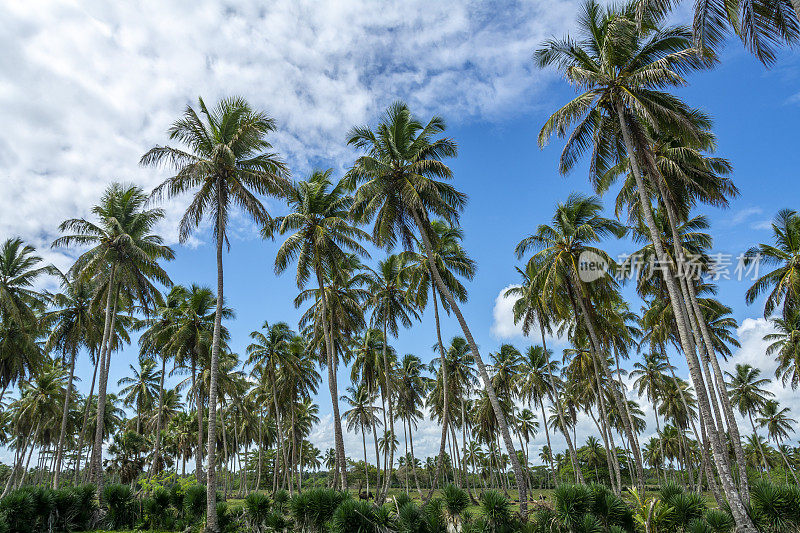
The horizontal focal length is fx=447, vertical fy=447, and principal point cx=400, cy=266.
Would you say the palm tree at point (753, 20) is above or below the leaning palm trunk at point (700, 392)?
above

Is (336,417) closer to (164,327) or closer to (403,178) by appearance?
(403,178)

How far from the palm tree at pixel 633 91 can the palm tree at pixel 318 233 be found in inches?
433

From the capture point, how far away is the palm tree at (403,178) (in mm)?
20297

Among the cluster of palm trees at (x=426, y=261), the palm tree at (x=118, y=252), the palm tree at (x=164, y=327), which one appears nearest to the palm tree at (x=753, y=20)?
the cluster of palm trees at (x=426, y=261)

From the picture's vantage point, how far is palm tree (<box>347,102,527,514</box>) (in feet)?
66.6

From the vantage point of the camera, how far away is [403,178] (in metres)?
20.8

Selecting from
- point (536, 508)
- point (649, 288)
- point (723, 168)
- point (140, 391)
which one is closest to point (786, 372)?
point (649, 288)

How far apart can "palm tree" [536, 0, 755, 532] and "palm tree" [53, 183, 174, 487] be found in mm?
20071

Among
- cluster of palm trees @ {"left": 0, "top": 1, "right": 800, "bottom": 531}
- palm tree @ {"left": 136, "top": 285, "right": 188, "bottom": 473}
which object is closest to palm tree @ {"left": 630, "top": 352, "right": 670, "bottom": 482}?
cluster of palm trees @ {"left": 0, "top": 1, "right": 800, "bottom": 531}

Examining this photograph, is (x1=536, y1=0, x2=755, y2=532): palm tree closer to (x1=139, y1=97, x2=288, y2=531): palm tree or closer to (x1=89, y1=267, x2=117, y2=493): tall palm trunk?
→ (x1=139, y1=97, x2=288, y2=531): palm tree

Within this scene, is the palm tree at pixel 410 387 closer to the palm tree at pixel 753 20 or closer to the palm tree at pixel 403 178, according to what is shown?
the palm tree at pixel 403 178

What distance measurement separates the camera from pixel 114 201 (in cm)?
2317

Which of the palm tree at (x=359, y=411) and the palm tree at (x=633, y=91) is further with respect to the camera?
the palm tree at (x=359, y=411)

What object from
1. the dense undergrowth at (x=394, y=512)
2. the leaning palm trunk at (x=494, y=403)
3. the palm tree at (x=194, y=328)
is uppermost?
the palm tree at (x=194, y=328)
